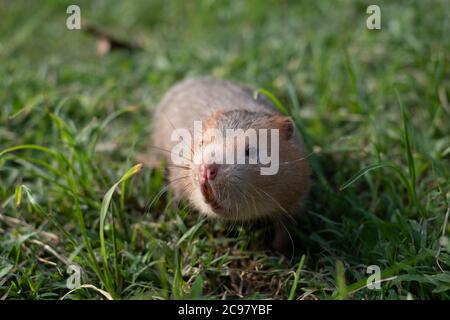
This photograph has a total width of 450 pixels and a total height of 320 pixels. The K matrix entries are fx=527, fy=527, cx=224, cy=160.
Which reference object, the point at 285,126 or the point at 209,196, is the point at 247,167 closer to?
the point at 209,196

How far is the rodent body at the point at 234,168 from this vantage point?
10.1ft

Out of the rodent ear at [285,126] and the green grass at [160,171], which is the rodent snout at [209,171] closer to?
the green grass at [160,171]

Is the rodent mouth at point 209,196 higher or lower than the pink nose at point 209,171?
lower

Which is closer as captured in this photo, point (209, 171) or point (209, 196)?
point (209, 171)

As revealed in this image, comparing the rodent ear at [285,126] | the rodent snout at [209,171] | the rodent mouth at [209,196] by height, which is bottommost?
the rodent mouth at [209,196]

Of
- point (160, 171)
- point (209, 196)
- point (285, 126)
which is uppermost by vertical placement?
point (285, 126)

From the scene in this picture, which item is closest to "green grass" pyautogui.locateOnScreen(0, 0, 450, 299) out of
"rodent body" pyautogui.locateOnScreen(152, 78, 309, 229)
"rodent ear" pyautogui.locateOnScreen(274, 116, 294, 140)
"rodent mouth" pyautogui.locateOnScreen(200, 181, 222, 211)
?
"rodent body" pyautogui.locateOnScreen(152, 78, 309, 229)

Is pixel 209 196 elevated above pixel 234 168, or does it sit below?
below

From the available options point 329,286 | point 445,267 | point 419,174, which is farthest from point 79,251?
point 419,174

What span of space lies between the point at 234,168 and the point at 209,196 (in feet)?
0.72

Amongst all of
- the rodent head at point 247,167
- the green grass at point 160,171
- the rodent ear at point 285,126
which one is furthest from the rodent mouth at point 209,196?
the rodent ear at point 285,126

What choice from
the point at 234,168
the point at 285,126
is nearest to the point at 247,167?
the point at 234,168

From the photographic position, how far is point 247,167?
3133mm

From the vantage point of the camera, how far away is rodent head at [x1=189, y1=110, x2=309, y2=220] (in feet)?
10.0
